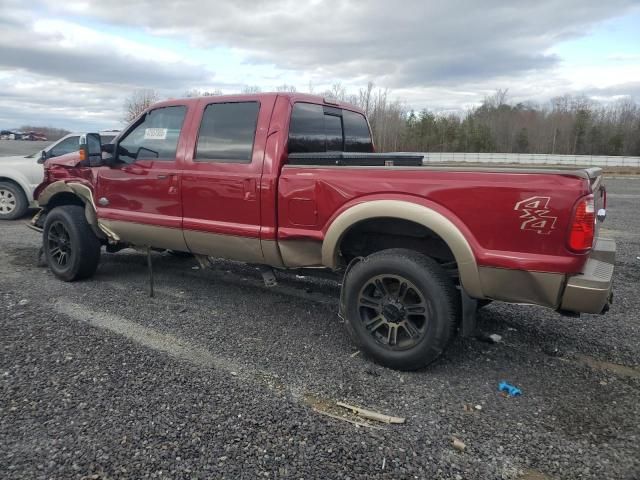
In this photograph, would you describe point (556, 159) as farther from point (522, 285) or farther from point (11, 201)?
point (522, 285)

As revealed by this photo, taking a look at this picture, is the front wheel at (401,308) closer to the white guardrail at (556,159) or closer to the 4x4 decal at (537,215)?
the 4x4 decal at (537,215)

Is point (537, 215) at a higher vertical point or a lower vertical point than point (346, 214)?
higher

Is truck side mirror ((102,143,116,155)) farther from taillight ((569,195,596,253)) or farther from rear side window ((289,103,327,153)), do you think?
taillight ((569,195,596,253))

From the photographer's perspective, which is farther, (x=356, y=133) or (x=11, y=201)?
(x=11, y=201)

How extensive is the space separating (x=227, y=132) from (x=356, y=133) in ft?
4.80

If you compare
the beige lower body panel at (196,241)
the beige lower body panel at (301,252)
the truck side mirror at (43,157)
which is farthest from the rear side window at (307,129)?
the truck side mirror at (43,157)

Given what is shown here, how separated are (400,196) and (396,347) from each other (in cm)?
109

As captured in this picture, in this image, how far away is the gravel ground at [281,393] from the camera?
2.52 meters

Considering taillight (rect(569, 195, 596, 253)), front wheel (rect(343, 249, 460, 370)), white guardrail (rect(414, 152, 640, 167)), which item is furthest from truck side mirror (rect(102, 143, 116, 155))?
white guardrail (rect(414, 152, 640, 167))

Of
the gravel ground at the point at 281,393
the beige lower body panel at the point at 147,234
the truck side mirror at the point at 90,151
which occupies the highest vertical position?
the truck side mirror at the point at 90,151

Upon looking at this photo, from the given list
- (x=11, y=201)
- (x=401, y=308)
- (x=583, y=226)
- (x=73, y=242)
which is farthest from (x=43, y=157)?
(x=583, y=226)

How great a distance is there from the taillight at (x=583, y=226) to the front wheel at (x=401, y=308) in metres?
0.84

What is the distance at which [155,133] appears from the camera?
4820 mm

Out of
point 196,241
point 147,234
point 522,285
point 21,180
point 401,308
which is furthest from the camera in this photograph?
point 21,180
